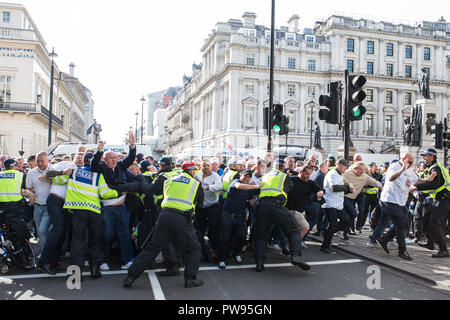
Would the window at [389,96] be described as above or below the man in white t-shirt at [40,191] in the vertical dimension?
above

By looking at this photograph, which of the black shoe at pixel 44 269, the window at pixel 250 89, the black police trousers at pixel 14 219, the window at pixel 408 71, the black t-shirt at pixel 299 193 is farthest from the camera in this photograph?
the window at pixel 408 71

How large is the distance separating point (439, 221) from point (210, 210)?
457cm

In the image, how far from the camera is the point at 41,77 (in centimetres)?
3919

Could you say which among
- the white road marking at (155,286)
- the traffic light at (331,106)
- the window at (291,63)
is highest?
the window at (291,63)

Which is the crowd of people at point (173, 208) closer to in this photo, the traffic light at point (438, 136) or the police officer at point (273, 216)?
the police officer at point (273, 216)

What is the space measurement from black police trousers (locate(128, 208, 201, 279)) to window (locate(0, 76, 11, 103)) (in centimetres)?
3394

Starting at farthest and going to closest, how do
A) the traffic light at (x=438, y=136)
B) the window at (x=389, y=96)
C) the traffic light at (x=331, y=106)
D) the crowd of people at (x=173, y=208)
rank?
1. the window at (x=389, y=96)
2. the traffic light at (x=438, y=136)
3. the traffic light at (x=331, y=106)
4. the crowd of people at (x=173, y=208)

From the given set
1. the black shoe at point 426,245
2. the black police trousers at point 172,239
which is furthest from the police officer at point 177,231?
the black shoe at point 426,245

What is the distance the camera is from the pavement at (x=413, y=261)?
6.64 m

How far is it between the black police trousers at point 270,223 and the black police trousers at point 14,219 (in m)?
3.97

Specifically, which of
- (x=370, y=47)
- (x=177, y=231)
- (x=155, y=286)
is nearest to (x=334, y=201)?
(x=177, y=231)

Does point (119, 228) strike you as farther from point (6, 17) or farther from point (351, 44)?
point (351, 44)

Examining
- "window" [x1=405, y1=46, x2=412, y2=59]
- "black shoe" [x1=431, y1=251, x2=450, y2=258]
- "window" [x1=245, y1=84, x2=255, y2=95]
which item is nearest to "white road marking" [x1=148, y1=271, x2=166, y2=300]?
"black shoe" [x1=431, y1=251, x2=450, y2=258]

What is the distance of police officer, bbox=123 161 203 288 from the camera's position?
602cm
